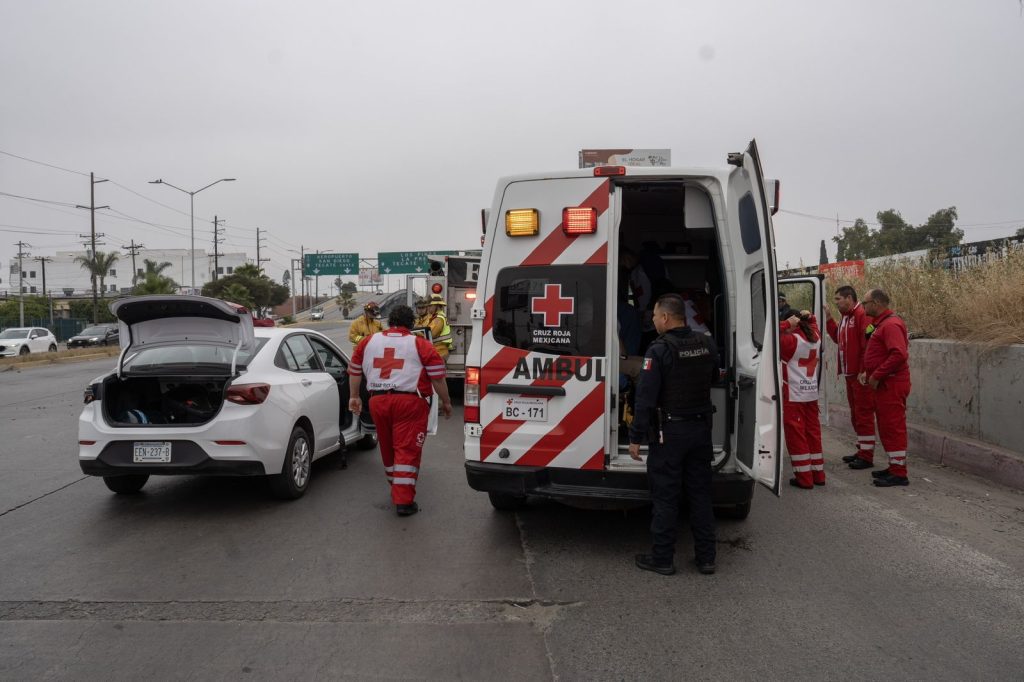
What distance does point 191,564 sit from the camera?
15.8ft

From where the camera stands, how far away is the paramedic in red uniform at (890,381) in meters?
6.77

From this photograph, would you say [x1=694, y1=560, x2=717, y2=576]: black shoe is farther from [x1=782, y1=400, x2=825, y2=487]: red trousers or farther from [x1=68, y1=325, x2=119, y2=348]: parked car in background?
[x1=68, y1=325, x2=119, y2=348]: parked car in background

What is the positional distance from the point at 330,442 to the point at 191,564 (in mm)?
2481

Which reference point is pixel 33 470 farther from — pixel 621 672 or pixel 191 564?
pixel 621 672

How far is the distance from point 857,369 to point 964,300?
1.96m

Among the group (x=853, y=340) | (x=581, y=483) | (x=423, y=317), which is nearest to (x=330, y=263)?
(x=423, y=317)

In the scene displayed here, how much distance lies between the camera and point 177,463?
5.61 metres

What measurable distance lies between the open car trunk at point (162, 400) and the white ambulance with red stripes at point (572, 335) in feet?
7.87

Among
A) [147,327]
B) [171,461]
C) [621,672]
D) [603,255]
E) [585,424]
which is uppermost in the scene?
[603,255]

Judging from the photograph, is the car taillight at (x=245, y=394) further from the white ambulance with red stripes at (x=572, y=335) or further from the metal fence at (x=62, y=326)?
the metal fence at (x=62, y=326)

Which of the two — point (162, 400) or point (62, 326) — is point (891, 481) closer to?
point (162, 400)

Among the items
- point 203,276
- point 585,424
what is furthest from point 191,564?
point 203,276

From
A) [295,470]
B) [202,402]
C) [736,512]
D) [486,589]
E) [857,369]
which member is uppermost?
[857,369]

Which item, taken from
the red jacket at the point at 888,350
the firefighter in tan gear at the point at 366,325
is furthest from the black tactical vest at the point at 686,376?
the firefighter in tan gear at the point at 366,325
